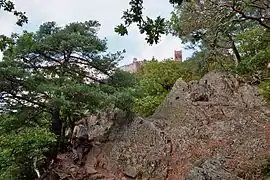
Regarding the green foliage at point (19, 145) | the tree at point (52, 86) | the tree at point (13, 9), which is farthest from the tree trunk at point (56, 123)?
the tree at point (13, 9)

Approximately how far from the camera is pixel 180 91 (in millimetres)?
14586

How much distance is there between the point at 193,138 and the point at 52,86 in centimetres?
422

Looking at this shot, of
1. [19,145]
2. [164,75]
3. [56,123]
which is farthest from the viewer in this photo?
[164,75]

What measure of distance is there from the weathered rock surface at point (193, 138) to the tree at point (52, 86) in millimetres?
1280

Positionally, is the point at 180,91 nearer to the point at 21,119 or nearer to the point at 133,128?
the point at 133,128

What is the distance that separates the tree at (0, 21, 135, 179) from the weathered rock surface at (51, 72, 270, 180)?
128 cm

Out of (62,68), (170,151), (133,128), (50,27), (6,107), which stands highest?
(50,27)

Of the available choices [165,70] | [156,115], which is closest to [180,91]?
[156,115]

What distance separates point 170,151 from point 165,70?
7.85 m

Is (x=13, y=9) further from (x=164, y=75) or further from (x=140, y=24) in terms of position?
(x=164, y=75)

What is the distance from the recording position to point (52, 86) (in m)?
11.7

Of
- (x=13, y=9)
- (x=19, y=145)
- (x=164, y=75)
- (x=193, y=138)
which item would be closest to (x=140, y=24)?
(x=13, y=9)

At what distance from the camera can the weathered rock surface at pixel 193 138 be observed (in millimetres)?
11211

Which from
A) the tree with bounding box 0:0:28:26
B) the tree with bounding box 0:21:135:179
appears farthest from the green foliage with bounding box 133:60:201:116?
the tree with bounding box 0:0:28:26
